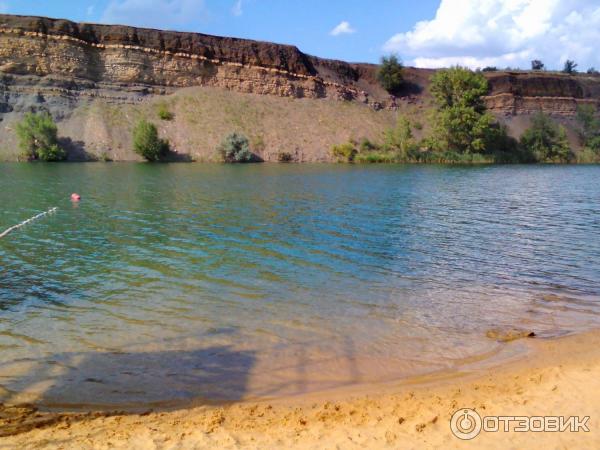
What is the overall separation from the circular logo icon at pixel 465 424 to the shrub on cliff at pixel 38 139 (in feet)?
171

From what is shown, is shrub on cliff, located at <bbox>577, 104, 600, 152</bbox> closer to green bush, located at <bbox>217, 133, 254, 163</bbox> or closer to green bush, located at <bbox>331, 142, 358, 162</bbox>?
green bush, located at <bbox>331, 142, 358, 162</bbox>

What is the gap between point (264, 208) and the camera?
21859mm

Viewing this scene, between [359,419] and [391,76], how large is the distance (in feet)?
267

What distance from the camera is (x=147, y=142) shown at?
51.9 meters

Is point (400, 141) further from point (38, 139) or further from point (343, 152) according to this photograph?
point (38, 139)

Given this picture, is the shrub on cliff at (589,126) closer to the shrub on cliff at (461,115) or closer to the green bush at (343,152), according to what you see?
the shrub on cliff at (461,115)

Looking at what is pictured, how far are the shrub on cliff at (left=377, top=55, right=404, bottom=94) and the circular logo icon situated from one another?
265 ft

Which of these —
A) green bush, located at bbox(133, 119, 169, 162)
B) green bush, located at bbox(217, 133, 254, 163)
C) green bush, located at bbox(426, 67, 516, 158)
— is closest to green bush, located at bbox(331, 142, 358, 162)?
green bush, located at bbox(426, 67, 516, 158)

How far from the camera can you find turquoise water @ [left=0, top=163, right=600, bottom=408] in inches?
269

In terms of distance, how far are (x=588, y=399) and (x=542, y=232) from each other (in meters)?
12.8

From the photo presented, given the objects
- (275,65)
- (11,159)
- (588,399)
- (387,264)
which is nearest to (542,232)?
(387,264)

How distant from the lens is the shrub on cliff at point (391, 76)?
8112 cm

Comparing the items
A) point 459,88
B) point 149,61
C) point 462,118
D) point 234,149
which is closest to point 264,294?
point 234,149

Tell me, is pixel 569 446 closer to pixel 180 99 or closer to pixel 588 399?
pixel 588 399
